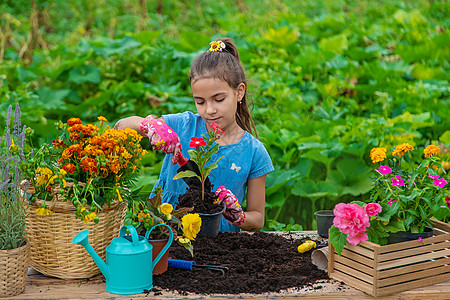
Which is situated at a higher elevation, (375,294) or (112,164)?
(112,164)

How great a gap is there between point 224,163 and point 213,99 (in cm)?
36

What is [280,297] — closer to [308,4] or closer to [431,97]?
[431,97]

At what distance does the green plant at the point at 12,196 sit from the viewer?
1451 mm

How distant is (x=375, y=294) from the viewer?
4.93 ft

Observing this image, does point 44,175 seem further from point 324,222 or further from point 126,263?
point 324,222

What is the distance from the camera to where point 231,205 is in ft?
6.48

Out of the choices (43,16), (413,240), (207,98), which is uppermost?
(43,16)

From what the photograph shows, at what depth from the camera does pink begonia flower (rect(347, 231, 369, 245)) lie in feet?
5.02

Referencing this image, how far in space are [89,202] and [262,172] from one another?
1.05 m

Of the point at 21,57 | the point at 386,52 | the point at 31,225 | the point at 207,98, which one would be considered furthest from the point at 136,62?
the point at 31,225

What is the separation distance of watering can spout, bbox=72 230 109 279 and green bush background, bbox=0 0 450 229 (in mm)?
1399

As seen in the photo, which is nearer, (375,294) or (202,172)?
(375,294)

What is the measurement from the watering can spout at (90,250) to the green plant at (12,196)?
0.18 metres

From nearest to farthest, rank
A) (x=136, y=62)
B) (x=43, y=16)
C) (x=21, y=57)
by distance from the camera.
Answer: (x=136, y=62) < (x=21, y=57) < (x=43, y=16)
